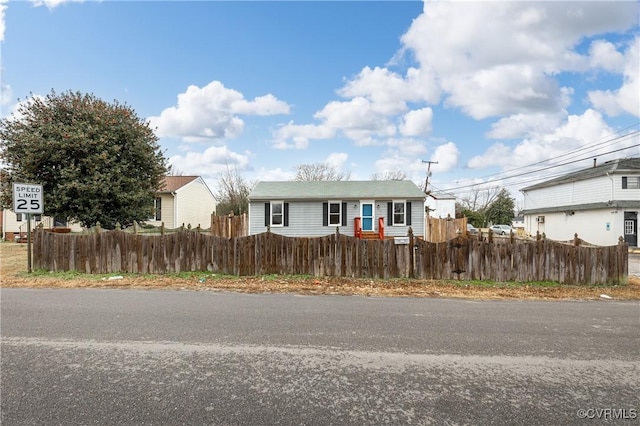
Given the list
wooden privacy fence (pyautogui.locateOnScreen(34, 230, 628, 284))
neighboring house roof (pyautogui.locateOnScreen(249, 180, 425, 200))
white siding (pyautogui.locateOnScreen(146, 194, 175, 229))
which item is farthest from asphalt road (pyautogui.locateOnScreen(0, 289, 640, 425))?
white siding (pyautogui.locateOnScreen(146, 194, 175, 229))

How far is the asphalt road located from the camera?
2.99 meters

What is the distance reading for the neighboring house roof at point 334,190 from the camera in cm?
1930

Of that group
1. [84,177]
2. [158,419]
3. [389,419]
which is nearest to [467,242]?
[389,419]

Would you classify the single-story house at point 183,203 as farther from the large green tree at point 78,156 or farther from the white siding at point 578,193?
the white siding at point 578,193

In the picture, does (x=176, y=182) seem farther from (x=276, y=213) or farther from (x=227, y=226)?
(x=276, y=213)

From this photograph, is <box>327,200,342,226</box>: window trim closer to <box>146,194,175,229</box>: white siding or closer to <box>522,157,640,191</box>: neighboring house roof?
<box>146,194,175,229</box>: white siding

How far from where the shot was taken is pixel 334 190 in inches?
797

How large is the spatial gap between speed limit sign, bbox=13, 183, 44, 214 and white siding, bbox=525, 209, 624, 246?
91.6ft

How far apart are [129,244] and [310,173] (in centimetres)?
3809

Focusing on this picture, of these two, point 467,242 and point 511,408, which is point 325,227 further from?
point 511,408

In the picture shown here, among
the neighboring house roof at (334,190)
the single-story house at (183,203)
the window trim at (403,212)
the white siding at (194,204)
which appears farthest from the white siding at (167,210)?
the window trim at (403,212)

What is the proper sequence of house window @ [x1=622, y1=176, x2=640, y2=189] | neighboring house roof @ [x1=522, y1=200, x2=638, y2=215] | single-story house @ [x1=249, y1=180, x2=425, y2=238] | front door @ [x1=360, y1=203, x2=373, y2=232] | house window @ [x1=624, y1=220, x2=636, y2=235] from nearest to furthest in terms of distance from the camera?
single-story house @ [x1=249, y1=180, x2=425, y2=238] → front door @ [x1=360, y1=203, x2=373, y2=232] → neighboring house roof @ [x1=522, y1=200, x2=638, y2=215] → house window @ [x1=624, y1=220, x2=636, y2=235] → house window @ [x1=622, y1=176, x2=640, y2=189]

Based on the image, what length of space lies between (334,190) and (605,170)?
67.1 ft

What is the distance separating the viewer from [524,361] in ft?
13.4
